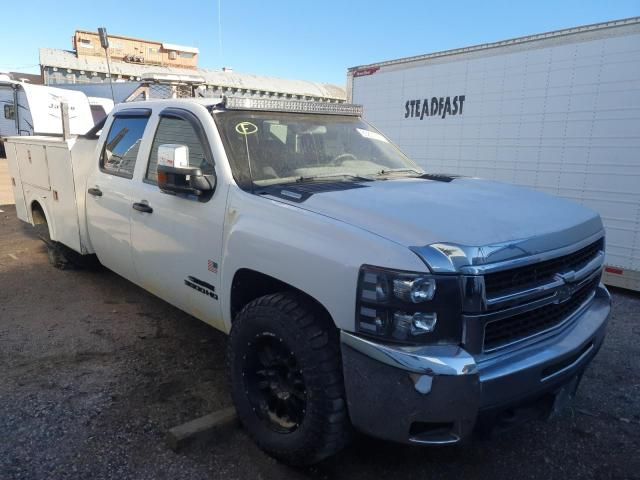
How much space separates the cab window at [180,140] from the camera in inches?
128

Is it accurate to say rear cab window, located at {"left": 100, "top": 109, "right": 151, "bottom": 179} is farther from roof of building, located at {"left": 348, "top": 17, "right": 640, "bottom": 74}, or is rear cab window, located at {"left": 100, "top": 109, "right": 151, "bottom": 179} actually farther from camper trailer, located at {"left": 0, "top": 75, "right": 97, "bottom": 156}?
camper trailer, located at {"left": 0, "top": 75, "right": 97, "bottom": 156}

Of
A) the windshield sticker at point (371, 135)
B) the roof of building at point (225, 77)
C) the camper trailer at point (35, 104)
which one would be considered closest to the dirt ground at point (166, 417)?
the windshield sticker at point (371, 135)

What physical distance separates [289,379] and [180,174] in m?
1.34

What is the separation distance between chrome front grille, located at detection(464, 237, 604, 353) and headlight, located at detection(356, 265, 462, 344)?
7 cm

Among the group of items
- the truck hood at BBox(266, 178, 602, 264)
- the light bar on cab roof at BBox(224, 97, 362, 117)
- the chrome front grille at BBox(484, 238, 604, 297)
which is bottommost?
the chrome front grille at BBox(484, 238, 604, 297)

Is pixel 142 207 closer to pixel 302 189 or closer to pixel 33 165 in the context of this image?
pixel 302 189

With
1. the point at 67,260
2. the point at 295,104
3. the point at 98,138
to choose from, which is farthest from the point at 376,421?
the point at 67,260

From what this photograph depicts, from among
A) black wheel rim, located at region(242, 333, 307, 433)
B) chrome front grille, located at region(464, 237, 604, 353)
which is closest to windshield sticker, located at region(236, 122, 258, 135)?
black wheel rim, located at region(242, 333, 307, 433)

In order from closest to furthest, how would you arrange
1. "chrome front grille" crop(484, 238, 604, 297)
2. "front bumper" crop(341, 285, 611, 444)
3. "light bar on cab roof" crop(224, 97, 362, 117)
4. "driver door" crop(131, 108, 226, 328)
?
"front bumper" crop(341, 285, 611, 444) < "chrome front grille" crop(484, 238, 604, 297) < "driver door" crop(131, 108, 226, 328) < "light bar on cab roof" crop(224, 97, 362, 117)

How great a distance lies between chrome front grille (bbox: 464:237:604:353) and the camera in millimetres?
2090

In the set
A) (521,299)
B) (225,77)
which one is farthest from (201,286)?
(225,77)

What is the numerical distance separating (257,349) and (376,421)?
2.71 ft

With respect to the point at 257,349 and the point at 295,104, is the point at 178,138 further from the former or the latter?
the point at 257,349

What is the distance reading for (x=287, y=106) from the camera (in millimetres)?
3625
